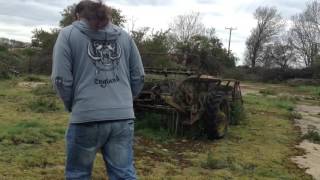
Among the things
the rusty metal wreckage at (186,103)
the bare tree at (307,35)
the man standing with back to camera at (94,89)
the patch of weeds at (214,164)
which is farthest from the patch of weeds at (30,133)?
the bare tree at (307,35)

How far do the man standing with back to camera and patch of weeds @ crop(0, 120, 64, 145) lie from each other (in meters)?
4.68

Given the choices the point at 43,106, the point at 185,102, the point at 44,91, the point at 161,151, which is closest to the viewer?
the point at 161,151

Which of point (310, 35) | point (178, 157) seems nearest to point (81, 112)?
point (178, 157)

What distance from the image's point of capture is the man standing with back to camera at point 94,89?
3.99 metres

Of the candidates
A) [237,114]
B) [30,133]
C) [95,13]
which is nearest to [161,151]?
[30,133]

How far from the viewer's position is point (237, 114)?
44.8ft

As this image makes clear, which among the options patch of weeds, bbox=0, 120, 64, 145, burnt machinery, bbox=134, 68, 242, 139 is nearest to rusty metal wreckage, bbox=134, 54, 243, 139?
burnt machinery, bbox=134, 68, 242, 139

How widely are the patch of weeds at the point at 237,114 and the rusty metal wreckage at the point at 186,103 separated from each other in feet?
6.28

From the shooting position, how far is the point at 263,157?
31.2 feet

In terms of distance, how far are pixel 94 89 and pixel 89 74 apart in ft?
0.37

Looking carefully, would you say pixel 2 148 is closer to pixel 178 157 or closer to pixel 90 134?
pixel 178 157

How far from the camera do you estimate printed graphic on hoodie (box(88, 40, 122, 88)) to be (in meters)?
4.03

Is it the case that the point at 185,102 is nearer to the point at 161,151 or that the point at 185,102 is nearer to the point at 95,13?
the point at 161,151

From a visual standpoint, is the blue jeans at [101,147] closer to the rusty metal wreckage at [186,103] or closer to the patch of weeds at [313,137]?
the rusty metal wreckage at [186,103]
